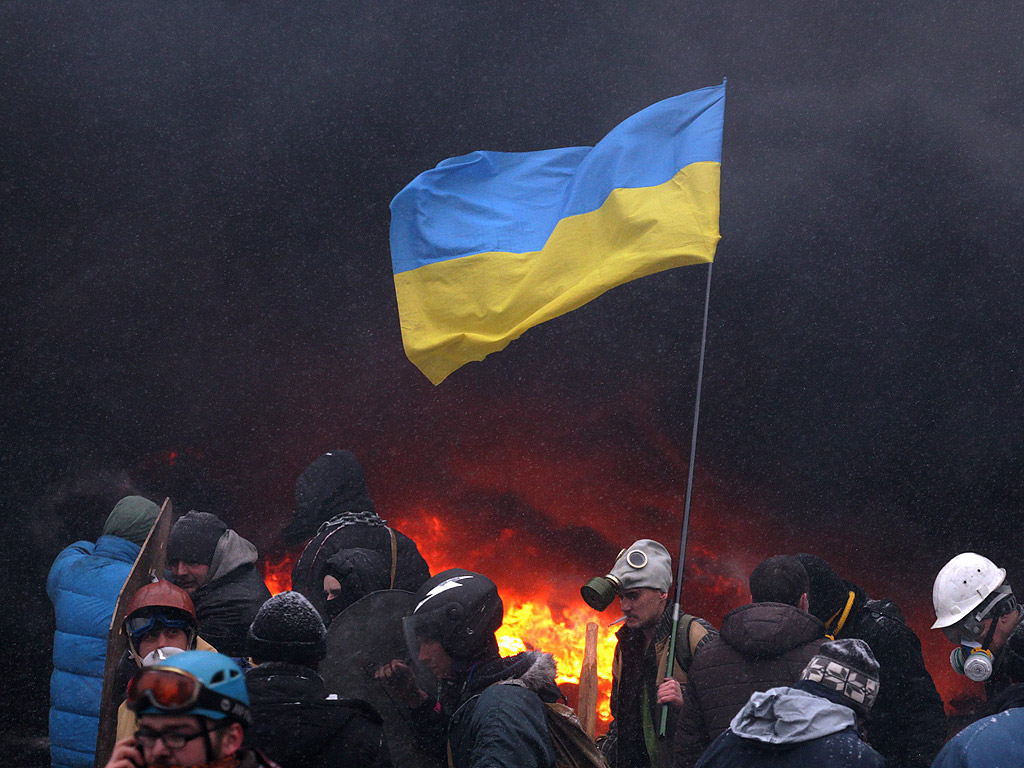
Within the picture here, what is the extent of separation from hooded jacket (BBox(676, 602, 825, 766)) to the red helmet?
1.93 m

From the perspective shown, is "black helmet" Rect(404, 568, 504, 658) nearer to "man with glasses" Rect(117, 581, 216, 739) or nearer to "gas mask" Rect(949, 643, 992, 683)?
"man with glasses" Rect(117, 581, 216, 739)

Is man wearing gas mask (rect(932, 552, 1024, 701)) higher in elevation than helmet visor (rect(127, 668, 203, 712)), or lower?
lower

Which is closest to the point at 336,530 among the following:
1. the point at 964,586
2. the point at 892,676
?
the point at 892,676

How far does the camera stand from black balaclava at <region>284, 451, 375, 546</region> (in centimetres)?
507

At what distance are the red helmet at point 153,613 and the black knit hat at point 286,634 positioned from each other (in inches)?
28.0

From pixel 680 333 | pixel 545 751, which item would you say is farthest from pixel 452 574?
pixel 680 333

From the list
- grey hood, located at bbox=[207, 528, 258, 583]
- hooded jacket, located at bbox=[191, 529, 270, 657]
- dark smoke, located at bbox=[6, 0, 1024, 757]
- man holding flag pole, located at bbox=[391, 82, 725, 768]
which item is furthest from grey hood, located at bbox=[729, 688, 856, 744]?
dark smoke, located at bbox=[6, 0, 1024, 757]

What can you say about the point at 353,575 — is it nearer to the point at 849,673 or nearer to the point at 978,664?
the point at 849,673

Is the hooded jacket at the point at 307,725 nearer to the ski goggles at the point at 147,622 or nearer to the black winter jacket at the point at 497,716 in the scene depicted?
the black winter jacket at the point at 497,716

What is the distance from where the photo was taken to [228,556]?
434 centimetres

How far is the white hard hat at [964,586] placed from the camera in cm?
352

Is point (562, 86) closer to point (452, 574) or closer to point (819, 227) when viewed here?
point (819, 227)

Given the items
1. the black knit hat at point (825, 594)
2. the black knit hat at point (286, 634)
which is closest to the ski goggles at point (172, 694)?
the black knit hat at point (286, 634)

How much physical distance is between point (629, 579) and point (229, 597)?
1.96 meters
